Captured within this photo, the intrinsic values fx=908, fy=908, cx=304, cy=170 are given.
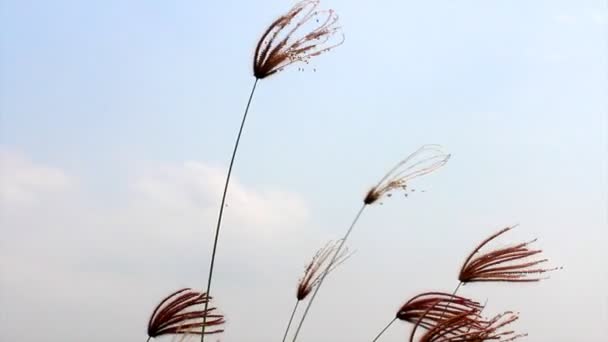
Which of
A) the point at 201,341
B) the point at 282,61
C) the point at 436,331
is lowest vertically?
the point at 436,331

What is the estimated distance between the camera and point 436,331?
7.50 ft

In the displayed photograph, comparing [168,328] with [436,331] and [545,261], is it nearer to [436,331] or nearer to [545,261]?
[436,331]

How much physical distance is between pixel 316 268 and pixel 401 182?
0.38m

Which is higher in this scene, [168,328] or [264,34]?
[264,34]

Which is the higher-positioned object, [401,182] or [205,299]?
[401,182]

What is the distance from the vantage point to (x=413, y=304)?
2656 millimetres

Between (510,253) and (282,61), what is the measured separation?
879 mm

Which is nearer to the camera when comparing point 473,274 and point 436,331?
point 436,331

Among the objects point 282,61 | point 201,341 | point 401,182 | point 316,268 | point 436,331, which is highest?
point 282,61

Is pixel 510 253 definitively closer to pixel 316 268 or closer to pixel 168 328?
pixel 316 268

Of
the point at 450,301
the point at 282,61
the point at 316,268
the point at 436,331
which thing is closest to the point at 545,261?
the point at 450,301

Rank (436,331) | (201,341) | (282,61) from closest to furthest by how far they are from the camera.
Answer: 1. (436,331)
2. (201,341)
3. (282,61)

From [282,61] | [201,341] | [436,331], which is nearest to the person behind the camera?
[436,331]

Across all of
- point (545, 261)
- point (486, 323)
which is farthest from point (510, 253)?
point (486, 323)
